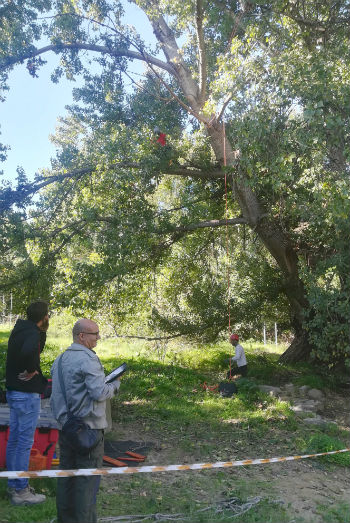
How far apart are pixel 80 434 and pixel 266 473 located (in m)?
3.28

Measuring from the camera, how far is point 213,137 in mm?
10844

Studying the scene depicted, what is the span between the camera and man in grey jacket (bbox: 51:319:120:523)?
3238 millimetres

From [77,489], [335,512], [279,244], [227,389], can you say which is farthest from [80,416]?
[279,244]

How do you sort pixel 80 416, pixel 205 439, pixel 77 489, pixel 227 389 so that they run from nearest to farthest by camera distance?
pixel 77 489
pixel 80 416
pixel 205 439
pixel 227 389

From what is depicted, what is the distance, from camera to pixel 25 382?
13.9 feet

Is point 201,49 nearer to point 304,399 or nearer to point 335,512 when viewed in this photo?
point 304,399

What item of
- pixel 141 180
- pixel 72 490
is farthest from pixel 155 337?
pixel 72 490

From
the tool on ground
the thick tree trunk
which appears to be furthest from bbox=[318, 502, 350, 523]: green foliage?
the thick tree trunk

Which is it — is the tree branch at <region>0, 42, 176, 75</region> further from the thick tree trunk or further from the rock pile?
the rock pile

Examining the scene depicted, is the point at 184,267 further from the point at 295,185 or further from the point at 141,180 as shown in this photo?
the point at 295,185

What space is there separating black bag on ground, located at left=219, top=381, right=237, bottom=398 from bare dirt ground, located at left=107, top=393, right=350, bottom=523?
7.26 ft

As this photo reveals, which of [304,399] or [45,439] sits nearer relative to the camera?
[45,439]

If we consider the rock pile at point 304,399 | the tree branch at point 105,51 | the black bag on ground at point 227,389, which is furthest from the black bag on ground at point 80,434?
the tree branch at point 105,51

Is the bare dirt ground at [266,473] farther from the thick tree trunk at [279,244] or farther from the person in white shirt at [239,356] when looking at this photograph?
the thick tree trunk at [279,244]
